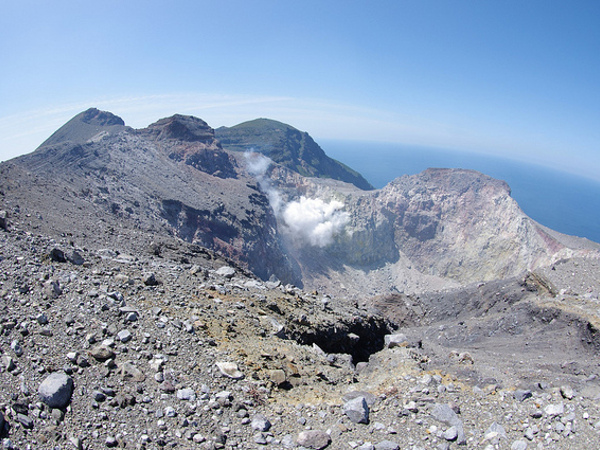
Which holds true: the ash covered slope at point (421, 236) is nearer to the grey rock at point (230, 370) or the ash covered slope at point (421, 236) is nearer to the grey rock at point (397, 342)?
the grey rock at point (397, 342)

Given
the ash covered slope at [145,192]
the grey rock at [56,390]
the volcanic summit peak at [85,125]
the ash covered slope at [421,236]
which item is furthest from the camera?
the volcanic summit peak at [85,125]

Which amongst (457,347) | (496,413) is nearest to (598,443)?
(496,413)

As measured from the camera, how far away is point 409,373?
11.7m

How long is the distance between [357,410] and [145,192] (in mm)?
46911

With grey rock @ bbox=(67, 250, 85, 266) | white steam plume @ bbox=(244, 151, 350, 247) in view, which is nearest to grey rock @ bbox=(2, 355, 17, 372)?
grey rock @ bbox=(67, 250, 85, 266)

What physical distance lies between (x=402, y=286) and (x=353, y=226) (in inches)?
729

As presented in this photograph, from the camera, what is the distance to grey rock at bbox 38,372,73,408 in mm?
7035

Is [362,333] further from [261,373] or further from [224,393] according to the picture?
[224,393]

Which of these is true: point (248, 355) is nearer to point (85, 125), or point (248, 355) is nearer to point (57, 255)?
point (57, 255)

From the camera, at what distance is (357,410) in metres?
8.70

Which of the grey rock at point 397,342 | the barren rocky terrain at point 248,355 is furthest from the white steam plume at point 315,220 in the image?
the grey rock at point 397,342

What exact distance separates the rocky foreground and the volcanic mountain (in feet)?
42.2

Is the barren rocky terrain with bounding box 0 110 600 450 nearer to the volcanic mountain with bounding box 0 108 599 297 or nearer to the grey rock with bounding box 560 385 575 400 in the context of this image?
the grey rock with bounding box 560 385 575 400

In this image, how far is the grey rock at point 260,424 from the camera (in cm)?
783
